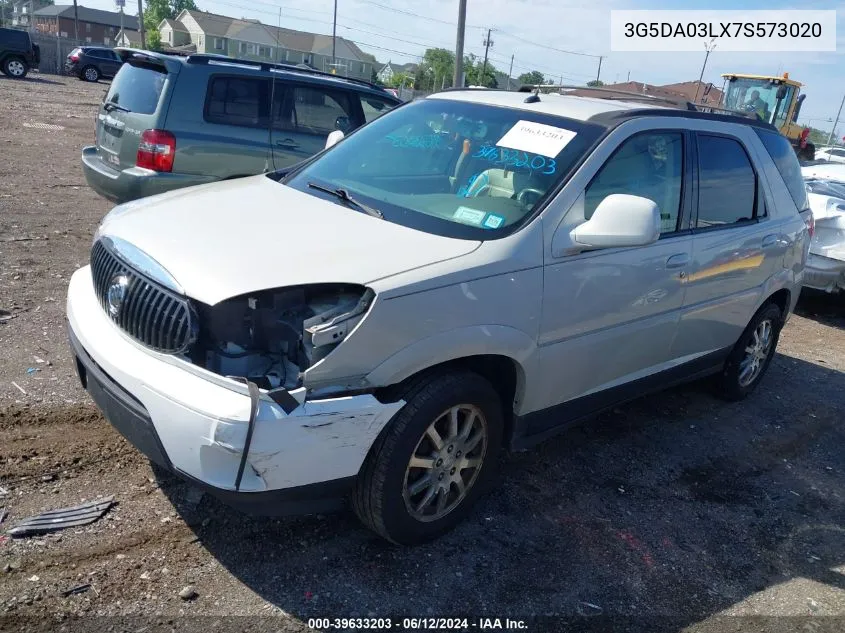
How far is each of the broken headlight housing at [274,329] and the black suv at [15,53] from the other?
3273 centimetres

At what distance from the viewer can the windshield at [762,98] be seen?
23125 millimetres

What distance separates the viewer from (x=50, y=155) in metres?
11.8

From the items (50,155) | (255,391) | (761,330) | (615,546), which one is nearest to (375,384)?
(255,391)

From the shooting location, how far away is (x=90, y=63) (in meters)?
32.9

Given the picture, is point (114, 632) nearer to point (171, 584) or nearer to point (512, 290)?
point (171, 584)

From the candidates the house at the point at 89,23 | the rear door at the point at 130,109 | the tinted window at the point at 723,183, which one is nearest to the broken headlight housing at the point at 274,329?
the tinted window at the point at 723,183

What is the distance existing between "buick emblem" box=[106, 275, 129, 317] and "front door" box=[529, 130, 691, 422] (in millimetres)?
1770

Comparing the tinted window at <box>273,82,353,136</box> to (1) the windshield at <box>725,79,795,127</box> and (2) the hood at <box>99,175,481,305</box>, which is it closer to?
(2) the hood at <box>99,175,481,305</box>

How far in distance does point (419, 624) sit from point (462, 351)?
3.49ft

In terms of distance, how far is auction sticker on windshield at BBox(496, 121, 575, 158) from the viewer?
353 cm

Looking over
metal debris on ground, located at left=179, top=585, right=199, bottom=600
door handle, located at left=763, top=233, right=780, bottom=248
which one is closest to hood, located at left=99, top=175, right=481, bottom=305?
metal debris on ground, located at left=179, top=585, right=199, bottom=600

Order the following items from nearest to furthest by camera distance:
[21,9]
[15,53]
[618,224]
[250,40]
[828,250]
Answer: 1. [618,224]
2. [828,250]
3. [15,53]
4. [250,40]
5. [21,9]

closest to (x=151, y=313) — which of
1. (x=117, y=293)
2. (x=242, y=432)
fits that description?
(x=117, y=293)

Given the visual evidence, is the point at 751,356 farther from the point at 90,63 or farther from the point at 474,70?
the point at 474,70
